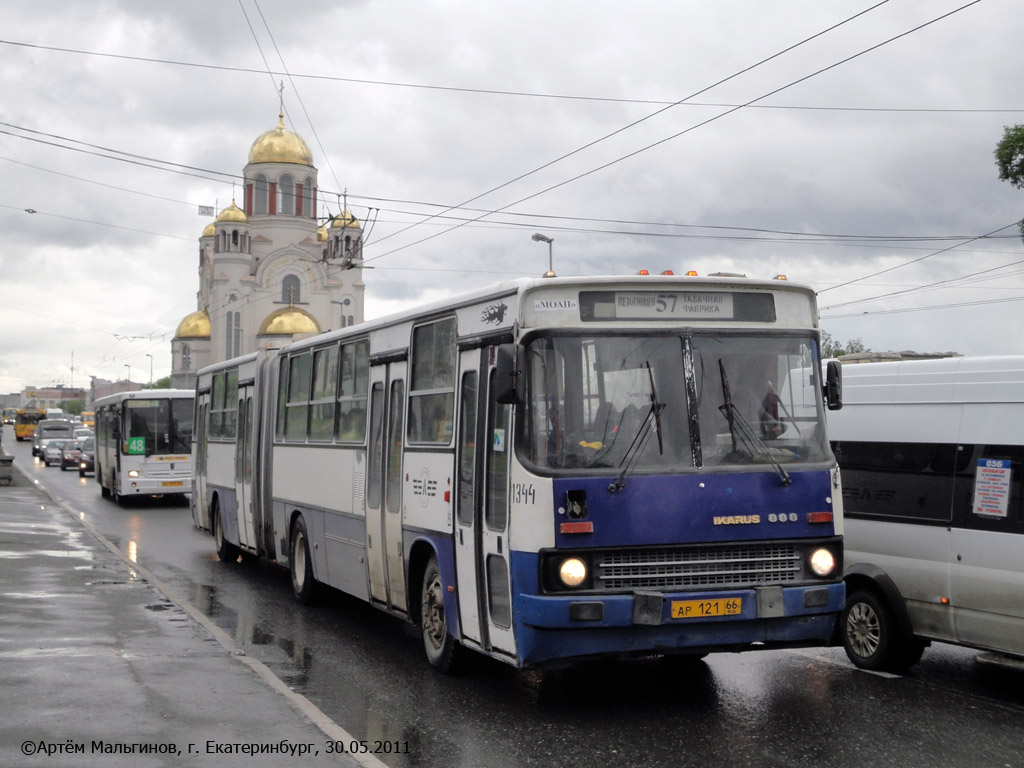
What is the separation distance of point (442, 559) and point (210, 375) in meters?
11.0

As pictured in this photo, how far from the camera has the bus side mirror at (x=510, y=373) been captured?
24.6 feet

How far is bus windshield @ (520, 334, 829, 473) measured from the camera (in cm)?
769

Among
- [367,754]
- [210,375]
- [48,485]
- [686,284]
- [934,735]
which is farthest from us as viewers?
[48,485]

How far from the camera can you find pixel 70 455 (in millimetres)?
55969

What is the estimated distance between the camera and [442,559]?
9.05 meters

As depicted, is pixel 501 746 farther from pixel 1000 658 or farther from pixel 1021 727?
pixel 1000 658

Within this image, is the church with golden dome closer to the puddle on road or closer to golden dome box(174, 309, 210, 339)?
golden dome box(174, 309, 210, 339)

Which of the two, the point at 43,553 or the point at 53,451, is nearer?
the point at 43,553

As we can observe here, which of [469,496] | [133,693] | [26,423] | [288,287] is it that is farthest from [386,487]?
[26,423]

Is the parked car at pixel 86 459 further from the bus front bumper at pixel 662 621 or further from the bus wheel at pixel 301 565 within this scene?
the bus front bumper at pixel 662 621

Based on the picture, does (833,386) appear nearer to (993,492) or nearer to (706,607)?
(993,492)

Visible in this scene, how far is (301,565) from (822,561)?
700cm

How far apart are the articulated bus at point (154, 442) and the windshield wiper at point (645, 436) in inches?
942

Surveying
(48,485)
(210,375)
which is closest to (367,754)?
(210,375)
